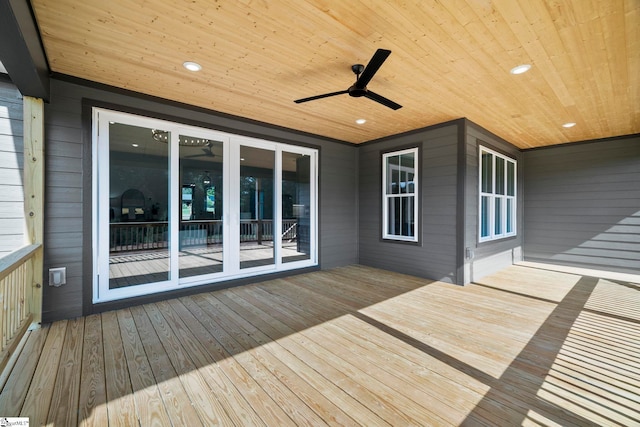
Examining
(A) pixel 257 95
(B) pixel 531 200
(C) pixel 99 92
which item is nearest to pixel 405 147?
(A) pixel 257 95

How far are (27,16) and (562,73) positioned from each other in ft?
16.2

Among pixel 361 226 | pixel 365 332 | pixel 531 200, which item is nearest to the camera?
pixel 365 332

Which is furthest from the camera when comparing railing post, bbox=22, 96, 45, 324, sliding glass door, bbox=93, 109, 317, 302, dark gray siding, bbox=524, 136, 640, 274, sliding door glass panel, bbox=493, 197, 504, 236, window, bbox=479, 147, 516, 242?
sliding door glass panel, bbox=493, 197, 504, 236

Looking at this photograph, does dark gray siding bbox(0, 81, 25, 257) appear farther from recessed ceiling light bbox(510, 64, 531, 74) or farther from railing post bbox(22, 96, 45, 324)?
recessed ceiling light bbox(510, 64, 531, 74)

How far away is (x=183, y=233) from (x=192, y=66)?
7.43 ft

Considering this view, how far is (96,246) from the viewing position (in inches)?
131

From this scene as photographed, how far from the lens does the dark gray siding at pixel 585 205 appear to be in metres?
5.48

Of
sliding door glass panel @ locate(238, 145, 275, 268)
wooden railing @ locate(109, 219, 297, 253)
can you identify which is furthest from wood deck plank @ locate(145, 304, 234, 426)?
sliding door glass panel @ locate(238, 145, 275, 268)

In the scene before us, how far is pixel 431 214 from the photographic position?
4.99m

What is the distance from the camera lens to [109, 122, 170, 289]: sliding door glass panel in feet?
11.9

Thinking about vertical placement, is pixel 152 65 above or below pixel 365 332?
above

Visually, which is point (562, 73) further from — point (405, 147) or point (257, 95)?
point (257, 95)

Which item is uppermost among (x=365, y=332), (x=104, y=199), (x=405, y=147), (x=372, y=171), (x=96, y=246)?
(x=405, y=147)

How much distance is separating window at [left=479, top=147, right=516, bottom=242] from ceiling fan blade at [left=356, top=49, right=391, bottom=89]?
351 centimetres
